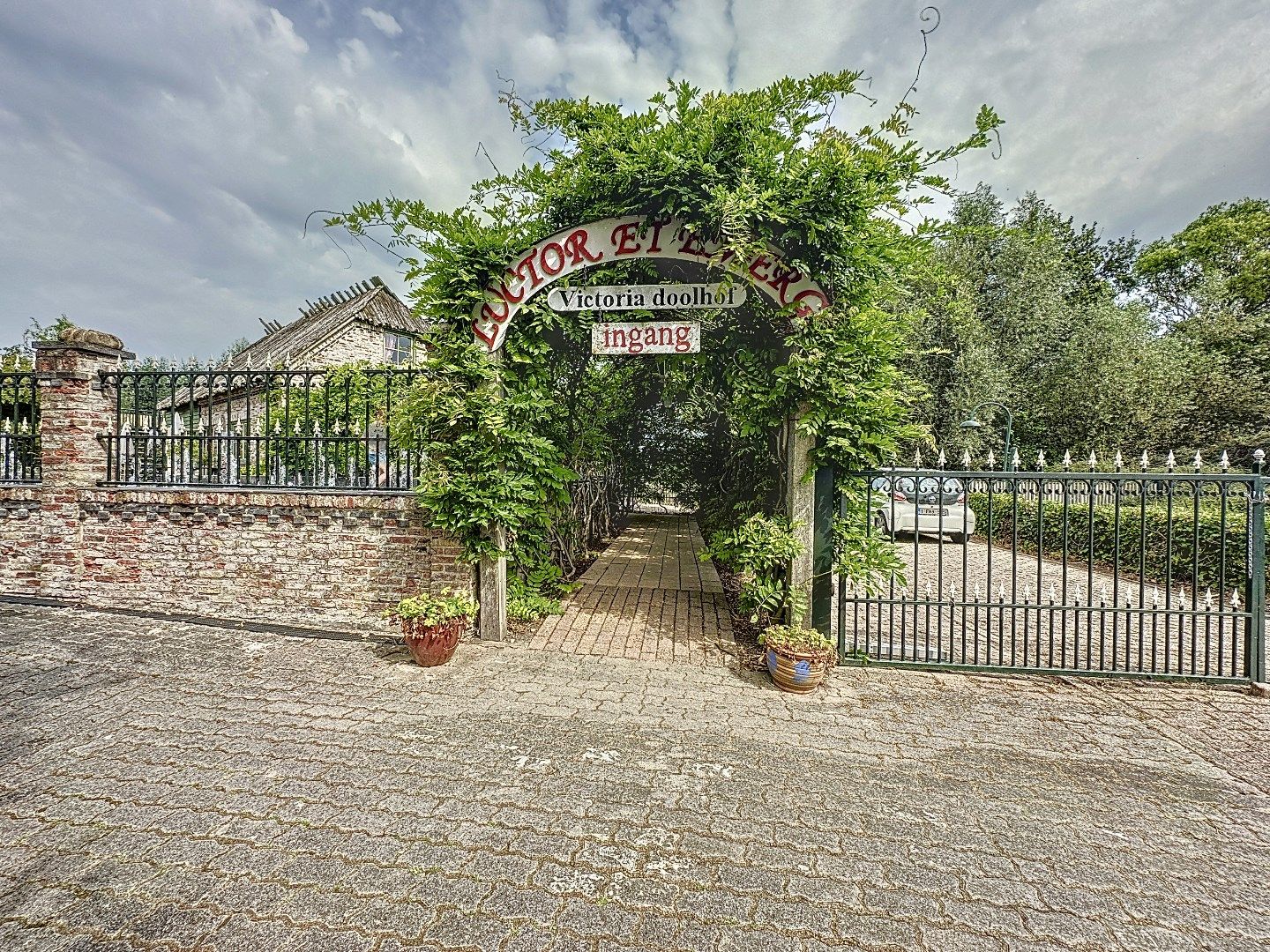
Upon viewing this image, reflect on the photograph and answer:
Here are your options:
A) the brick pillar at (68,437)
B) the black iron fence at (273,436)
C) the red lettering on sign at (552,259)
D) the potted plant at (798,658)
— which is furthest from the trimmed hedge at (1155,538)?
the brick pillar at (68,437)

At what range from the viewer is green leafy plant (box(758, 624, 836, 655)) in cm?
407

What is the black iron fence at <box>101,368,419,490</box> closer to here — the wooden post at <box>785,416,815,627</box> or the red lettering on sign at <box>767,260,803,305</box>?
the red lettering on sign at <box>767,260,803,305</box>

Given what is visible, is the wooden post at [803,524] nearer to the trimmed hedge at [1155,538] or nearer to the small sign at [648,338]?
the small sign at [648,338]

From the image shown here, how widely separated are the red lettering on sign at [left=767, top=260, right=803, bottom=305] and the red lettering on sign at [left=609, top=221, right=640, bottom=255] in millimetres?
1169

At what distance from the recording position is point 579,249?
458 centimetres

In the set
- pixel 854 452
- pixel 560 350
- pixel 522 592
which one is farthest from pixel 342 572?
pixel 854 452

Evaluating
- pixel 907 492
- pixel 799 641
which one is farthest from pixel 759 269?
pixel 799 641

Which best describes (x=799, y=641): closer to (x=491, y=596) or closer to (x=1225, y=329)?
(x=491, y=596)

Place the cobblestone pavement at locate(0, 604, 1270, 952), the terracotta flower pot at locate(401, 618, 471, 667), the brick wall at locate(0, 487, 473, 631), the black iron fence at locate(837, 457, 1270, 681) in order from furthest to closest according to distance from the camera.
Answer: the brick wall at locate(0, 487, 473, 631) < the terracotta flower pot at locate(401, 618, 471, 667) < the black iron fence at locate(837, 457, 1270, 681) < the cobblestone pavement at locate(0, 604, 1270, 952)

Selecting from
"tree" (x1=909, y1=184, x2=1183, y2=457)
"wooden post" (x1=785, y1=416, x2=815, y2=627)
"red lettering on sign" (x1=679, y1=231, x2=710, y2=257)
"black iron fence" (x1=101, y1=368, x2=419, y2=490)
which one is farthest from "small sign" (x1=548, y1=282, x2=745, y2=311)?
"tree" (x1=909, y1=184, x2=1183, y2=457)

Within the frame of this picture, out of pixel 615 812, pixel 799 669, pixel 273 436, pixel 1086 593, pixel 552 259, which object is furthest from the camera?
pixel 1086 593

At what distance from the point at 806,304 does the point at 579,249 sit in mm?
1958

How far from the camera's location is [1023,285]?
18.6 meters

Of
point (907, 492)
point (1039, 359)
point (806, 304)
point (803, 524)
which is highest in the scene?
point (1039, 359)
